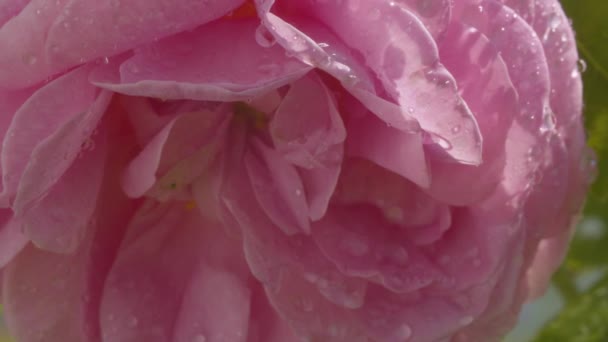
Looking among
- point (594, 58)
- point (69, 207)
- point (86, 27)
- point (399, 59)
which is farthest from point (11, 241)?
point (594, 58)

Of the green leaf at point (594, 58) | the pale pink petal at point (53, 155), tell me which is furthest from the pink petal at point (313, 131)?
the green leaf at point (594, 58)

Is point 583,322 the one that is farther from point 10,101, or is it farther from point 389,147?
point 10,101

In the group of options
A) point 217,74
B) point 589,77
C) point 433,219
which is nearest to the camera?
point 217,74

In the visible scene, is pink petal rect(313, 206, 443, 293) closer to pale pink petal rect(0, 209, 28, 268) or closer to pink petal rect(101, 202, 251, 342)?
pink petal rect(101, 202, 251, 342)

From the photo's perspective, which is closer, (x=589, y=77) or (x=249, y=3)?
(x=249, y=3)

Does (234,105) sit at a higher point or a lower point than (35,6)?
lower

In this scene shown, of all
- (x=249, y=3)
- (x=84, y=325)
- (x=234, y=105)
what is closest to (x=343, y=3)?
(x=249, y=3)

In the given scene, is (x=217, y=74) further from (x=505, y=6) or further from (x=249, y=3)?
(x=505, y=6)
